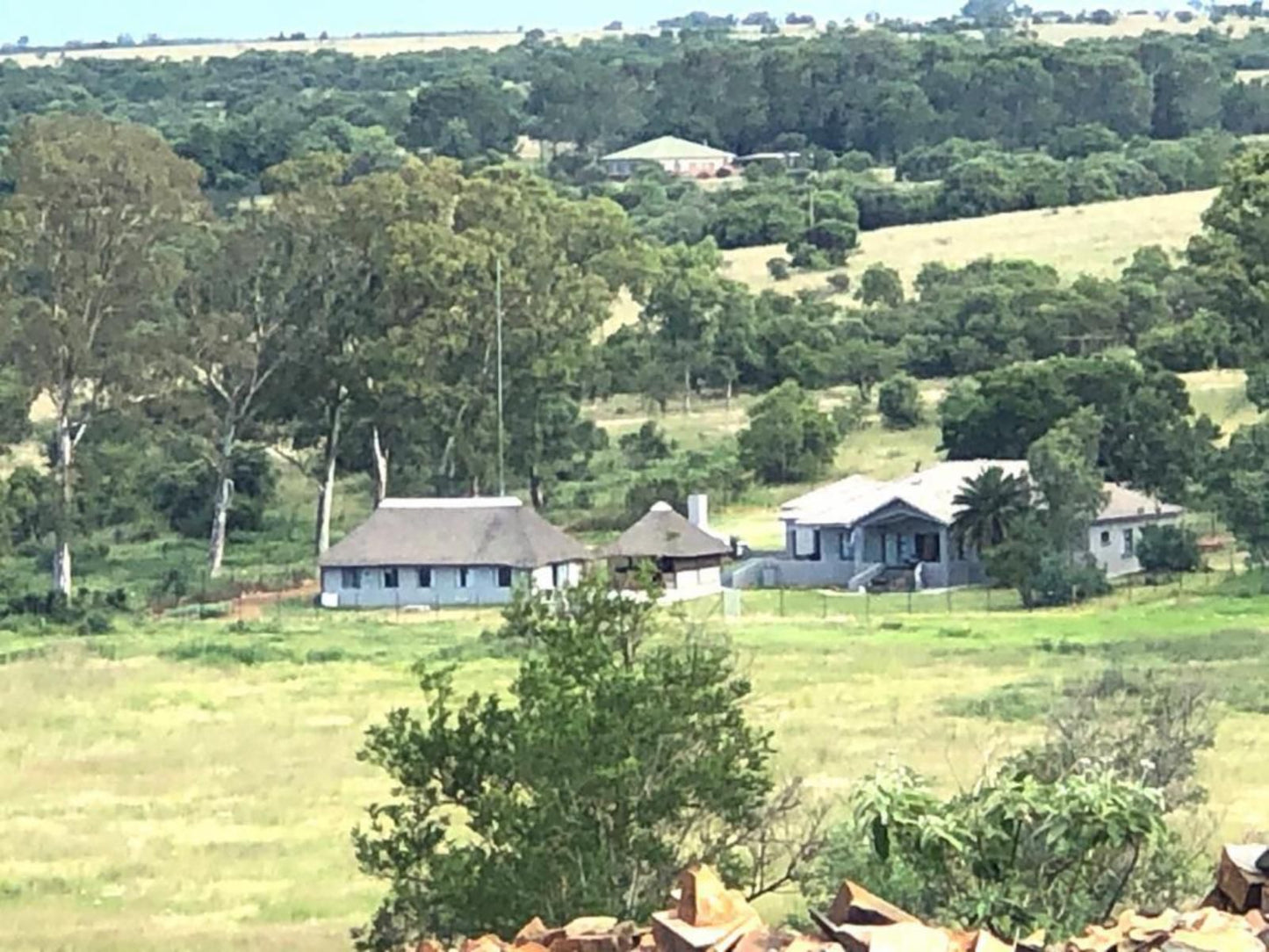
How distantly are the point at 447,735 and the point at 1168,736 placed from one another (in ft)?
17.3

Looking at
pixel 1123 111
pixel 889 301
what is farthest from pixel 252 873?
pixel 1123 111

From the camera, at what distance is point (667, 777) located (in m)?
15.1

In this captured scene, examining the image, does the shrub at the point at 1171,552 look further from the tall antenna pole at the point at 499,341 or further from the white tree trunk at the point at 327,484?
the white tree trunk at the point at 327,484

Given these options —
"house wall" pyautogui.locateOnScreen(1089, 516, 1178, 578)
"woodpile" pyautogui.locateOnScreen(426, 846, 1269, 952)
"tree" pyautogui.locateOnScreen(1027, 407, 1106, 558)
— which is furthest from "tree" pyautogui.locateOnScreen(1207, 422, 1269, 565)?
"woodpile" pyautogui.locateOnScreen(426, 846, 1269, 952)

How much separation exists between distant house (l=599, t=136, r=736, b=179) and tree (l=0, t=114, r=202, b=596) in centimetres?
6057

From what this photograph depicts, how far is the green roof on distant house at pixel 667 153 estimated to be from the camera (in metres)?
111

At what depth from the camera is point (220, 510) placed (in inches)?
1907

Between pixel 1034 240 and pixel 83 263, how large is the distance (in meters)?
39.1

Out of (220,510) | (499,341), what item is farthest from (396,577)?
(499,341)

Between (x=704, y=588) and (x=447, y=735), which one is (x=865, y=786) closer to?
(x=447, y=735)

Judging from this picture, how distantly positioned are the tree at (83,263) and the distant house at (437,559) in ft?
17.1

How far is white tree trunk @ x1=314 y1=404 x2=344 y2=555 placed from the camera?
49.7 m

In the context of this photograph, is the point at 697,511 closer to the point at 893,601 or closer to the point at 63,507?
the point at 893,601

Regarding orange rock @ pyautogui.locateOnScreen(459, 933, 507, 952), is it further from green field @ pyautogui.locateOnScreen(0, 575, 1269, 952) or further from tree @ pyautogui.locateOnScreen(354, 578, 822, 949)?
green field @ pyautogui.locateOnScreen(0, 575, 1269, 952)
